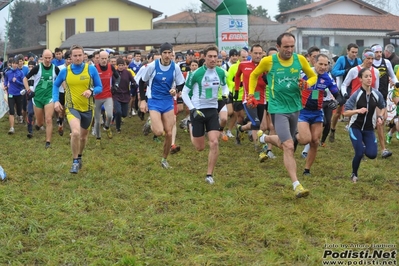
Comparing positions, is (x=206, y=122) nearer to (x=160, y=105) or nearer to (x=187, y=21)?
(x=160, y=105)

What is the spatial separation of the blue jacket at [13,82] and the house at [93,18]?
45.3m

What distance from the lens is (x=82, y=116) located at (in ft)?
29.6

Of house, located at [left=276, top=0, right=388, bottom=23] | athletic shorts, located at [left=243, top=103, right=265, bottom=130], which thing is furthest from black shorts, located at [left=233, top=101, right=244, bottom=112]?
house, located at [left=276, top=0, right=388, bottom=23]

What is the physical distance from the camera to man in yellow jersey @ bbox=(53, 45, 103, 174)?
348 inches

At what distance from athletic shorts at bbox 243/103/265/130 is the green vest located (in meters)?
2.85

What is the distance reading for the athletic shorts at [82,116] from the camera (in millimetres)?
8898

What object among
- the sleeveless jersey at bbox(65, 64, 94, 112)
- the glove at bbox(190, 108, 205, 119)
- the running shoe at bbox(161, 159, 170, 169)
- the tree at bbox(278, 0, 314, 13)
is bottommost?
the running shoe at bbox(161, 159, 170, 169)

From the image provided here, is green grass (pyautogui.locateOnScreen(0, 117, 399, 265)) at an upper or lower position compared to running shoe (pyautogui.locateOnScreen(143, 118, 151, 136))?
lower

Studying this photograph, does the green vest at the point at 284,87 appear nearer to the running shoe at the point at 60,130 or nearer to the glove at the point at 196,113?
the glove at the point at 196,113

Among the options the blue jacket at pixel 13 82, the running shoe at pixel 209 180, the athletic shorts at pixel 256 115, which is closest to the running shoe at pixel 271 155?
the athletic shorts at pixel 256 115

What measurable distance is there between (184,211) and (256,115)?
4.09 metres

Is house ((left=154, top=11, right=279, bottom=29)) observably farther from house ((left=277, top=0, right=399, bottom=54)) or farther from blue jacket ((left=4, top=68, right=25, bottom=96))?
blue jacket ((left=4, top=68, right=25, bottom=96))

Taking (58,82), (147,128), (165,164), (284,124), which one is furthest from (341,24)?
(284,124)

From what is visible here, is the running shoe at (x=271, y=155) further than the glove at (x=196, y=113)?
Yes
